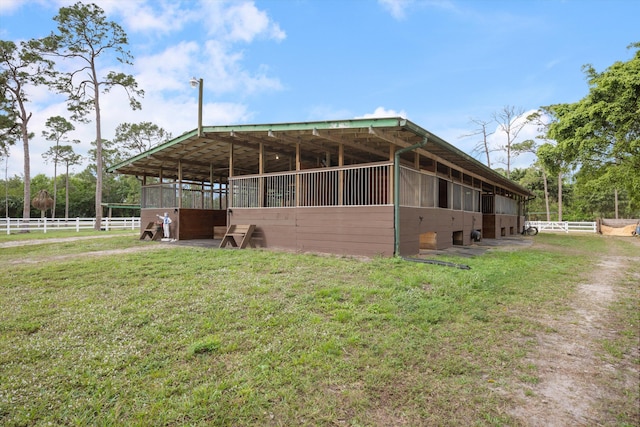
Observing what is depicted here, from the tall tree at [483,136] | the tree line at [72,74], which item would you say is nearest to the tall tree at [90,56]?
the tree line at [72,74]

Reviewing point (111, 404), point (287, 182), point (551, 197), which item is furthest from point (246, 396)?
point (551, 197)

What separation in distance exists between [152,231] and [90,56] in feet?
45.5

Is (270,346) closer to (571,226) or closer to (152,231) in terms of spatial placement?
(152,231)

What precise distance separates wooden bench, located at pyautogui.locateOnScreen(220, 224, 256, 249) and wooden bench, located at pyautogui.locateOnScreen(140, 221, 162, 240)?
14.1 ft

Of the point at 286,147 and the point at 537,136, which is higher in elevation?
the point at 537,136

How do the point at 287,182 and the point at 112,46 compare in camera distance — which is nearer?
the point at 287,182

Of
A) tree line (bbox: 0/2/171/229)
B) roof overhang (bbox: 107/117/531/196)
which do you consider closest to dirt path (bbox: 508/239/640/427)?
roof overhang (bbox: 107/117/531/196)

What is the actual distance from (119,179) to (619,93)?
1992 inches

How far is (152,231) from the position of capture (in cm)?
1233

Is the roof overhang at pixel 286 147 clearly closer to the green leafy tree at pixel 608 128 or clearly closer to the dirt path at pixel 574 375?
the green leafy tree at pixel 608 128

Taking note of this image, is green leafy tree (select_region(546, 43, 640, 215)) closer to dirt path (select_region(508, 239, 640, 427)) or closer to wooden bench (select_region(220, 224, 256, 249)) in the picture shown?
dirt path (select_region(508, 239, 640, 427))

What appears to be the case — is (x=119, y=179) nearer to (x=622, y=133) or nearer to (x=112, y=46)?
A: (x=112, y=46)

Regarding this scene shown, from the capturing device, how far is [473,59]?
13281mm

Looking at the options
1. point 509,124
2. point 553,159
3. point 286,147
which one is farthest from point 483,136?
point 286,147
